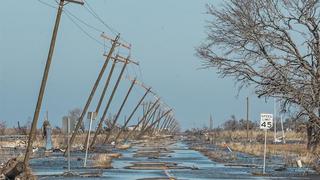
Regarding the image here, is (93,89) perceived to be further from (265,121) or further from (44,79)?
(265,121)

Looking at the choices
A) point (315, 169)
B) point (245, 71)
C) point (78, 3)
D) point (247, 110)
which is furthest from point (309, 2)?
point (247, 110)

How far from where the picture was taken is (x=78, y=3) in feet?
111

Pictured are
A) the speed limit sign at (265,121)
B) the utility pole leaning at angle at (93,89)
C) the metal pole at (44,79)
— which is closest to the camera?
the speed limit sign at (265,121)

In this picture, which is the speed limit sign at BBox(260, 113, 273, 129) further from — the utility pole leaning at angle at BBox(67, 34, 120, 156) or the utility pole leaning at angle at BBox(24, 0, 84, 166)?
the utility pole leaning at angle at BBox(67, 34, 120, 156)

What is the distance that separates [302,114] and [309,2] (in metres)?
5.48

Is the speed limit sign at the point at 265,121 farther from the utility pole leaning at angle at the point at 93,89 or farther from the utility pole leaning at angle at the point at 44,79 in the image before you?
the utility pole leaning at angle at the point at 93,89

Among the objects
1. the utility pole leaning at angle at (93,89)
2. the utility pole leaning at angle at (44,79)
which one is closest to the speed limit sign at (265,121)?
the utility pole leaning at angle at (44,79)

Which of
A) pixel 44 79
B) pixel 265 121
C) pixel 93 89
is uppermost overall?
pixel 93 89

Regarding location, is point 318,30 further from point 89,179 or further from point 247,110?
point 247,110

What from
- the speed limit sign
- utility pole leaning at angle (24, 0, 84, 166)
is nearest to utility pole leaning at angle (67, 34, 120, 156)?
utility pole leaning at angle (24, 0, 84, 166)

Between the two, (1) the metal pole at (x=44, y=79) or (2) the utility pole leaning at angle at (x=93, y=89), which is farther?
(2) the utility pole leaning at angle at (x=93, y=89)

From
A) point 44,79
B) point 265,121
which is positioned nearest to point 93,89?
point 44,79

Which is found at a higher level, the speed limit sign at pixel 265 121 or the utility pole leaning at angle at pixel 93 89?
the utility pole leaning at angle at pixel 93 89

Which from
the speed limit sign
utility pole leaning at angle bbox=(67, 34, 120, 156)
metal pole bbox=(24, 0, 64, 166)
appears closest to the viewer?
the speed limit sign
